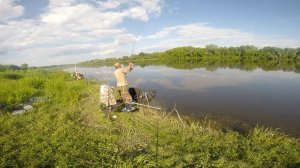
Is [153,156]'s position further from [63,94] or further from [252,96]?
[252,96]

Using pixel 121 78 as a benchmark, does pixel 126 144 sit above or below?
below

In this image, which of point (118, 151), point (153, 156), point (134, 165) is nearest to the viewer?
point (134, 165)

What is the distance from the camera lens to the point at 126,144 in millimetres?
6633

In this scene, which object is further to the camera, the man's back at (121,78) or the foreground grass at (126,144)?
the man's back at (121,78)

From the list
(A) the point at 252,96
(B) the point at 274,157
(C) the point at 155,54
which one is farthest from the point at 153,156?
(C) the point at 155,54

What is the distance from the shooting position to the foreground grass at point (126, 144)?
538 centimetres

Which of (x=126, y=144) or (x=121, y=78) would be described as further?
(x=121, y=78)

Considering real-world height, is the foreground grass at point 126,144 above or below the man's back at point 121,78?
below

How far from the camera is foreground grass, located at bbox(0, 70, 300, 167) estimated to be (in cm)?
538

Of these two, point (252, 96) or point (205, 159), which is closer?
point (205, 159)

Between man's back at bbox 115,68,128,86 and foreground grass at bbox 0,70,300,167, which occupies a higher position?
man's back at bbox 115,68,128,86

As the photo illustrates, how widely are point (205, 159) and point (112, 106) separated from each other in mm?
4911

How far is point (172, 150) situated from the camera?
5.96 meters

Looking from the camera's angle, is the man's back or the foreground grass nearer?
the foreground grass
